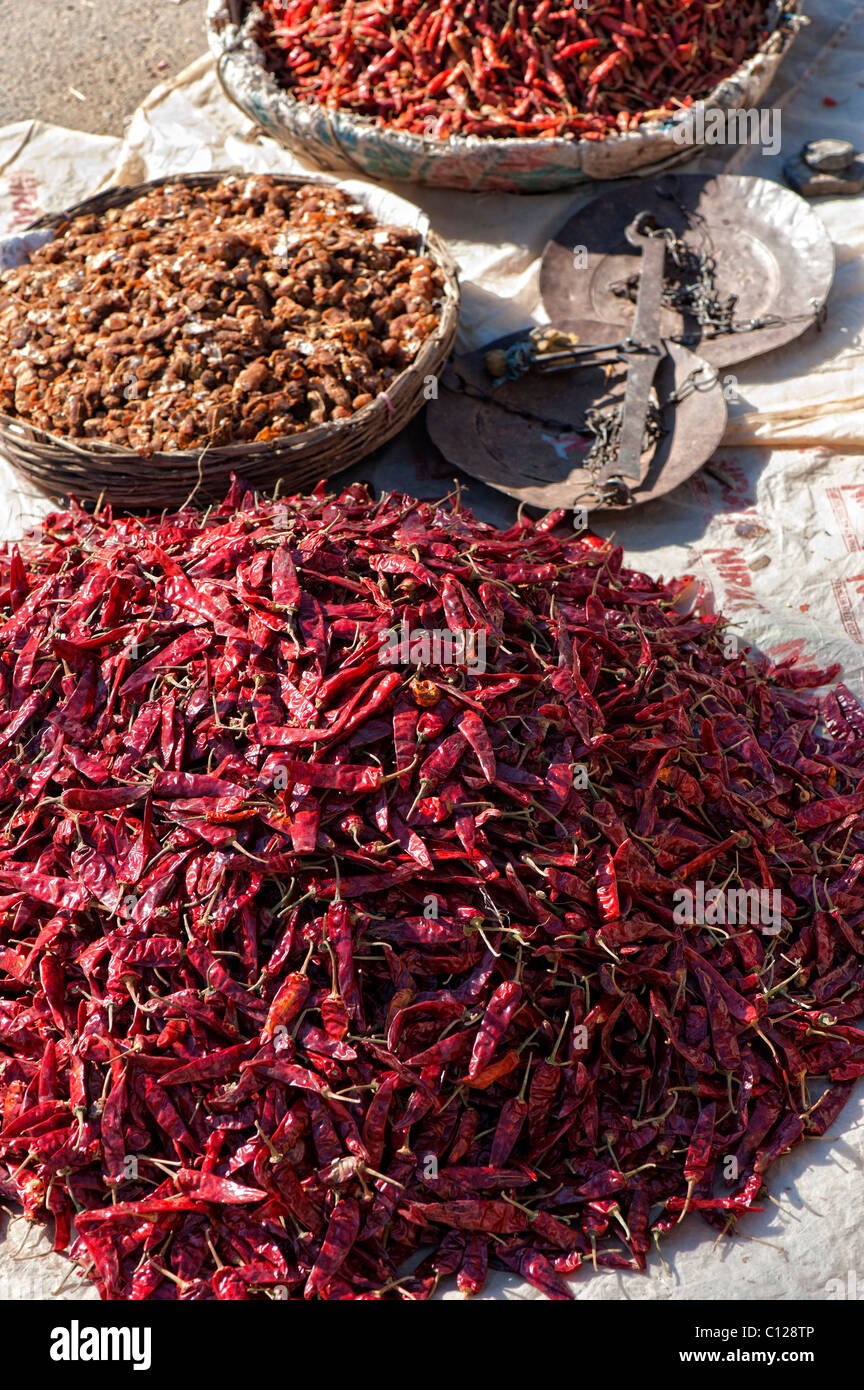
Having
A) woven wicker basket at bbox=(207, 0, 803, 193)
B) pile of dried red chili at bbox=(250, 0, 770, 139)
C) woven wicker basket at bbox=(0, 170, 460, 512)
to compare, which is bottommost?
woven wicker basket at bbox=(0, 170, 460, 512)

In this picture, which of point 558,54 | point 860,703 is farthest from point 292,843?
point 558,54

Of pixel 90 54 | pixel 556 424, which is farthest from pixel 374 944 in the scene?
pixel 90 54

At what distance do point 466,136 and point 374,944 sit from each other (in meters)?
3.31

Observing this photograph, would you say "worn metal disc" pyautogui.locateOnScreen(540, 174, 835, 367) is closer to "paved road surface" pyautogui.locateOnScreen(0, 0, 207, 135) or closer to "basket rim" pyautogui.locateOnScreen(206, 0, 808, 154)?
"basket rim" pyautogui.locateOnScreen(206, 0, 808, 154)

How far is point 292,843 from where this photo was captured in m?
2.14

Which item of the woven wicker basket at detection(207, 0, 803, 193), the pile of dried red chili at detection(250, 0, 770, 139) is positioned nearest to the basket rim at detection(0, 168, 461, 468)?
the woven wicker basket at detection(207, 0, 803, 193)

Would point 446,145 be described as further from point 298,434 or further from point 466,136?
point 298,434

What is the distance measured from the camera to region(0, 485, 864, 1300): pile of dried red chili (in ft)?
6.69

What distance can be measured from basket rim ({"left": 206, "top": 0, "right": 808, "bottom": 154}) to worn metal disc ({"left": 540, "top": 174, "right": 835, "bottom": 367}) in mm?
256

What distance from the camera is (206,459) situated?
323 cm

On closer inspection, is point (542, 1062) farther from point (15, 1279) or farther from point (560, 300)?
point (560, 300)

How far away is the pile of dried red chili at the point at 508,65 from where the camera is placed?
4227mm

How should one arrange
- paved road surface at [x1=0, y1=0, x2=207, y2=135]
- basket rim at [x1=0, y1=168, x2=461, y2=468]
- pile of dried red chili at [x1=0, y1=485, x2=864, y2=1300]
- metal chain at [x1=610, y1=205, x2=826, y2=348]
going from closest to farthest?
pile of dried red chili at [x1=0, y1=485, x2=864, y2=1300] < basket rim at [x1=0, y1=168, x2=461, y2=468] < metal chain at [x1=610, y1=205, x2=826, y2=348] < paved road surface at [x1=0, y1=0, x2=207, y2=135]

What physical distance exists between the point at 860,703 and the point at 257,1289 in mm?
2168
